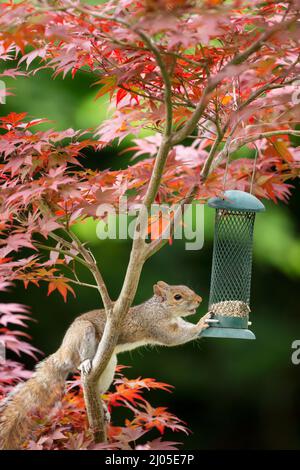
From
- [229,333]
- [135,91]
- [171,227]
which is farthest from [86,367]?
[135,91]

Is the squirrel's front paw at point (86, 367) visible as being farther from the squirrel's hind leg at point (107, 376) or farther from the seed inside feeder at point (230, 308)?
the seed inside feeder at point (230, 308)

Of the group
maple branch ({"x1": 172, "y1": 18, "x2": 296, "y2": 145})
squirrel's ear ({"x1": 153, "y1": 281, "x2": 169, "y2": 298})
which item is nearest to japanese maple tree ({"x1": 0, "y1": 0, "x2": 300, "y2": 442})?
maple branch ({"x1": 172, "y1": 18, "x2": 296, "y2": 145})

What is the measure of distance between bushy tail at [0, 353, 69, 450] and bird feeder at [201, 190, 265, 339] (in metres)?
0.72

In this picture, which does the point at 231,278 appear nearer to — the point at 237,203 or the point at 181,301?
the point at 181,301

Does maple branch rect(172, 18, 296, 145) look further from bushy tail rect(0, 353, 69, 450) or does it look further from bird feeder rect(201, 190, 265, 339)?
bushy tail rect(0, 353, 69, 450)

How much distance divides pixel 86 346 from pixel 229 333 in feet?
2.28

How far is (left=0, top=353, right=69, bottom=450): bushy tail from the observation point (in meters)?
3.50

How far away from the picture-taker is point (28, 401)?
3.62 meters

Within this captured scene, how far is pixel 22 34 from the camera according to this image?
8.26ft

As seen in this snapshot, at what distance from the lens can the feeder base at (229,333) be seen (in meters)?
3.38

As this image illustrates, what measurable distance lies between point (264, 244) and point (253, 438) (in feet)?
5.75

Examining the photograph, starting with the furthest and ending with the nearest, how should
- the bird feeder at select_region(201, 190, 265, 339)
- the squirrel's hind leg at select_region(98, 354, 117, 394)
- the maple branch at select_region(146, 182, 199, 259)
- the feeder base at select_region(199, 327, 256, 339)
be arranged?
the squirrel's hind leg at select_region(98, 354, 117, 394) → the bird feeder at select_region(201, 190, 265, 339) → the feeder base at select_region(199, 327, 256, 339) → the maple branch at select_region(146, 182, 199, 259)
